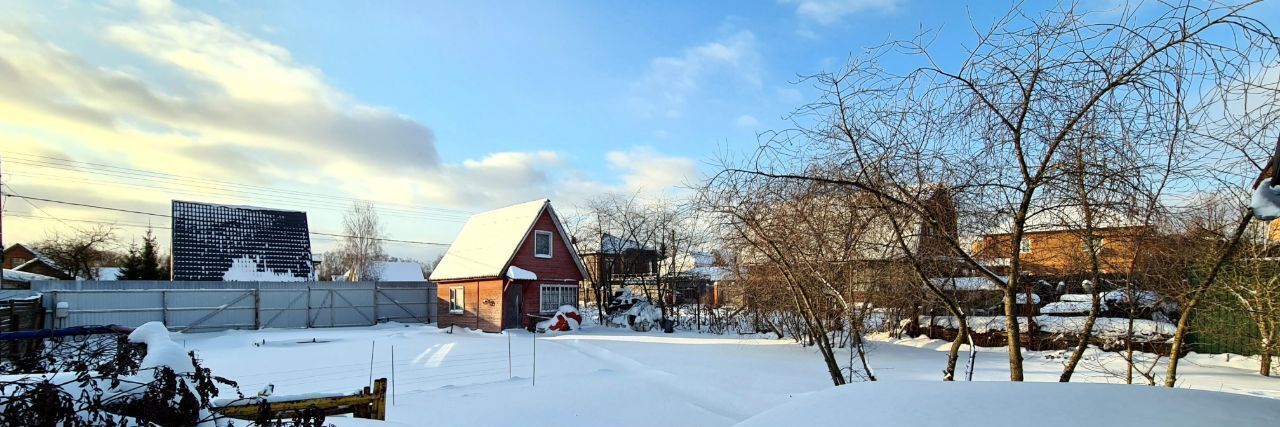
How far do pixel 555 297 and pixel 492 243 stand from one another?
10.5 ft

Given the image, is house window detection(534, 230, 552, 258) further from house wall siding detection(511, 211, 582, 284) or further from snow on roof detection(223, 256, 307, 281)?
snow on roof detection(223, 256, 307, 281)

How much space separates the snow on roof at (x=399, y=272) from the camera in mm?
40844

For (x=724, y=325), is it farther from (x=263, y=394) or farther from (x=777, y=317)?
(x=263, y=394)

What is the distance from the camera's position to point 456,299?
81.4ft

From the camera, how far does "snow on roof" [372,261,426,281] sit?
134 feet

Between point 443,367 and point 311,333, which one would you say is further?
point 311,333

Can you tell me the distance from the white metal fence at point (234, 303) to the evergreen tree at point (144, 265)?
300 inches

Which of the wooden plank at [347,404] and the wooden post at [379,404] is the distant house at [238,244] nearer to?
the wooden post at [379,404]

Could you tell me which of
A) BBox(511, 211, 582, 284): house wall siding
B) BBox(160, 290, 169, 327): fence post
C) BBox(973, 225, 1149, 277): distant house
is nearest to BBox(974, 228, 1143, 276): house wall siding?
BBox(973, 225, 1149, 277): distant house

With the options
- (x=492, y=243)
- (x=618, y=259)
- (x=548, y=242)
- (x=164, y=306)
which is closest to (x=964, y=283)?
(x=548, y=242)

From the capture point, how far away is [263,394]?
4.00 m

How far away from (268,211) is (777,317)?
2276cm

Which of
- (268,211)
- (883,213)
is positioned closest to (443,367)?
(883,213)

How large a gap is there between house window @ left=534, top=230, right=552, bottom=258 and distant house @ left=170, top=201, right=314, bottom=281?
410 inches
